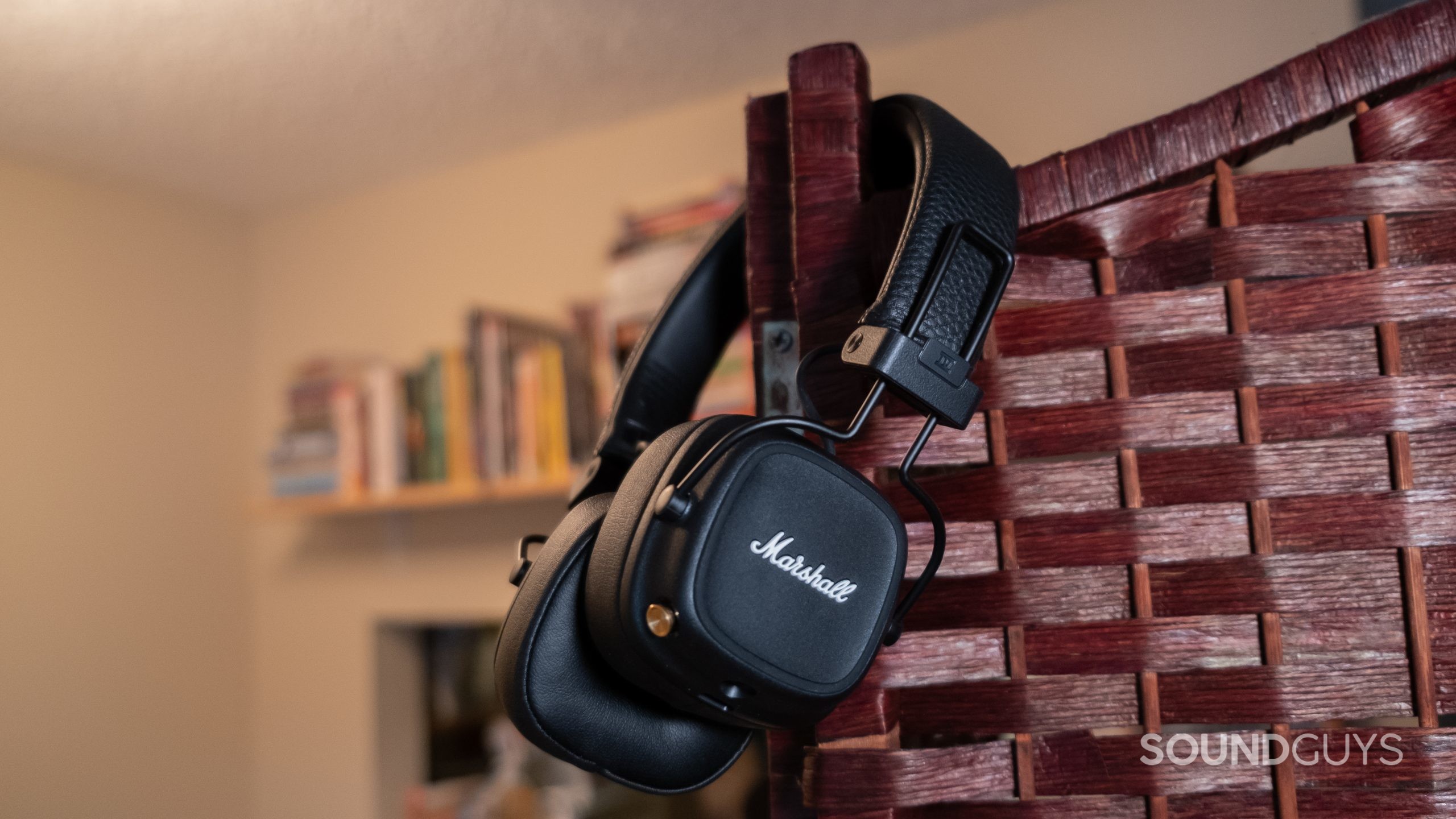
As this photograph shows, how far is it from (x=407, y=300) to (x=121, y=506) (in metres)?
0.77

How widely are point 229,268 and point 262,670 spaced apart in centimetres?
104

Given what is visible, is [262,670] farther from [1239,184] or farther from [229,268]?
[1239,184]

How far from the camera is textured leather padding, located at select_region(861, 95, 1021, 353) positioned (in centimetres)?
33

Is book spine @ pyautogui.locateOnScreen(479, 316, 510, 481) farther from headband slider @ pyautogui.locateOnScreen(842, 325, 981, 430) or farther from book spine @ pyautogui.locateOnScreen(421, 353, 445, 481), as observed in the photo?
headband slider @ pyautogui.locateOnScreen(842, 325, 981, 430)

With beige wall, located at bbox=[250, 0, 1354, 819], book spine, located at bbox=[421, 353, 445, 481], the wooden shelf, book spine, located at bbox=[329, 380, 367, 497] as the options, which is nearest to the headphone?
beige wall, located at bbox=[250, 0, 1354, 819]

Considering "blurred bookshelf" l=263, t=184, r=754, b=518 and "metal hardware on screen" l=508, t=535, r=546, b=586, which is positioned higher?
"blurred bookshelf" l=263, t=184, r=754, b=518

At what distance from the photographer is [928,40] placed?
1.65 m

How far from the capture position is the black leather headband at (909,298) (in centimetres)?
32

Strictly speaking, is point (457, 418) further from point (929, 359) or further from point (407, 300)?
point (929, 359)

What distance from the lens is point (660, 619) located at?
Answer: 29 centimetres

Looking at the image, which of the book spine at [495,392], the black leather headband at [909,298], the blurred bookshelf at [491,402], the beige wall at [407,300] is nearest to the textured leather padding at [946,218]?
the black leather headband at [909,298]

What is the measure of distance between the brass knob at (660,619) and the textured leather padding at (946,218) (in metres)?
0.12

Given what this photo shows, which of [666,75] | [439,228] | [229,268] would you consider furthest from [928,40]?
[229,268]

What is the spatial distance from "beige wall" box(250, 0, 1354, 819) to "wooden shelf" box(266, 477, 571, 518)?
65 millimetres
